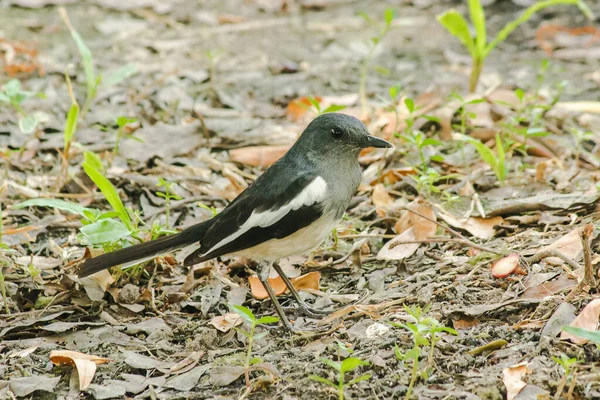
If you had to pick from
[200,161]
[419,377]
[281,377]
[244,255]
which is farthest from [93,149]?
[419,377]

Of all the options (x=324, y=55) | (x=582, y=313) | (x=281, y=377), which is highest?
(x=582, y=313)

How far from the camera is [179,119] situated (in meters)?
7.34

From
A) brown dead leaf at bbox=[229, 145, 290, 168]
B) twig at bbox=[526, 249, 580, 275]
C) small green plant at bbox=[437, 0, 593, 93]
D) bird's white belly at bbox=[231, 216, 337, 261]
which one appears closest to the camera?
twig at bbox=[526, 249, 580, 275]

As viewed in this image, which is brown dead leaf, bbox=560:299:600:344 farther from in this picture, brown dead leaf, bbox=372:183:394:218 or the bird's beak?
brown dead leaf, bbox=372:183:394:218

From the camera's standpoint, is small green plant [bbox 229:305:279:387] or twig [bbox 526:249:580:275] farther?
twig [bbox 526:249:580:275]

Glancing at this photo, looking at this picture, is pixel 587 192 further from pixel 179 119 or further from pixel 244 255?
pixel 179 119

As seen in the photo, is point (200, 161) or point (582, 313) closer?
point (582, 313)

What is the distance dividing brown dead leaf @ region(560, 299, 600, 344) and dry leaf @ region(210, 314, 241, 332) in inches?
69.6

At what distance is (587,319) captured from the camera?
3721 mm

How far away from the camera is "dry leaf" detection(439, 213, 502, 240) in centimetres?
510

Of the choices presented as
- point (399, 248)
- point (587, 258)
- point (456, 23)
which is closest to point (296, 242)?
point (399, 248)

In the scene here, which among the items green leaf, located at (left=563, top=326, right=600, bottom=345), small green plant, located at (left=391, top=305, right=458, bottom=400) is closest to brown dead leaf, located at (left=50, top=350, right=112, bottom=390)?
small green plant, located at (left=391, top=305, right=458, bottom=400)

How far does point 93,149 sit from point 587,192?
3.90 m

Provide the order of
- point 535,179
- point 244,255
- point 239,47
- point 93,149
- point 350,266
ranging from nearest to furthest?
point 244,255 → point 350,266 → point 535,179 → point 93,149 → point 239,47
